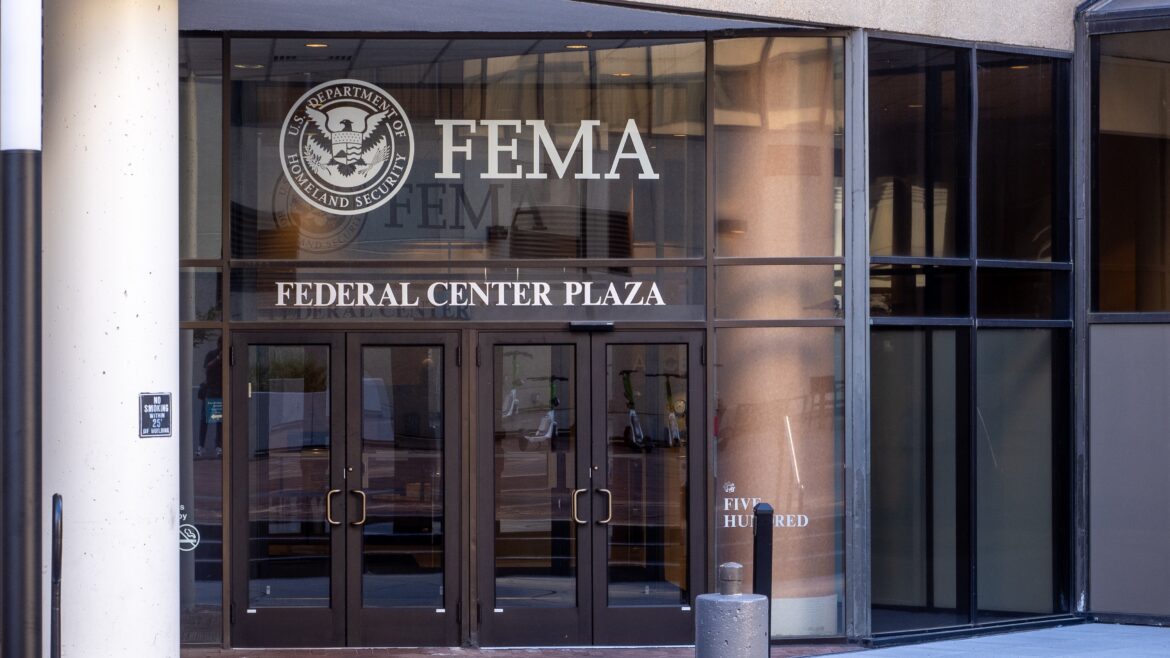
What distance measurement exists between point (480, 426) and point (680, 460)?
1621 millimetres

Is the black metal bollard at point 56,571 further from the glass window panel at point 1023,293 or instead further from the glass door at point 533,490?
the glass window panel at point 1023,293

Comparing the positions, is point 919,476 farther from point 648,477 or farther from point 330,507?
point 330,507

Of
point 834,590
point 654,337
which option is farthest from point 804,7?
point 834,590

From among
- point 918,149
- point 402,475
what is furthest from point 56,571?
point 918,149

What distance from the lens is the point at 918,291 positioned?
10617 millimetres

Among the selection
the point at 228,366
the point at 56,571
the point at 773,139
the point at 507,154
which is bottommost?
the point at 56,571

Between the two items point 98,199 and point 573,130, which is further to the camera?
point 573,130

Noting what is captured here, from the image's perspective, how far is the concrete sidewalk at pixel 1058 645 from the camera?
9.95 meters

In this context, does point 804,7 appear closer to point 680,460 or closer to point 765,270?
point 765,270

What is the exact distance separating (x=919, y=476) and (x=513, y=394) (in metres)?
3.38

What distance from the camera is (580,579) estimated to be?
34.1 ft

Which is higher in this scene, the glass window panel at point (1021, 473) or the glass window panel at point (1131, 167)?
the glass window panel at point (1131, 167)

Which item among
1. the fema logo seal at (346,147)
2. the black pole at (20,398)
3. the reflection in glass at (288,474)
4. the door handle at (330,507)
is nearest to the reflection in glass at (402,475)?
the door handle at (330,507)

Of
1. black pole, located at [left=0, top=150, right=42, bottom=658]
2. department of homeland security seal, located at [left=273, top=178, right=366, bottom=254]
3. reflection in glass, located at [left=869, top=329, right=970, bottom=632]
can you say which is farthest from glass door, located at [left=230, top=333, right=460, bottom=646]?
black pole, located at [left=0, top=150, right=42, bottom=658]
